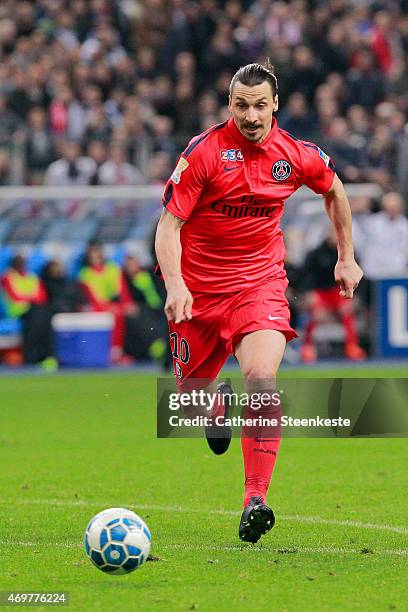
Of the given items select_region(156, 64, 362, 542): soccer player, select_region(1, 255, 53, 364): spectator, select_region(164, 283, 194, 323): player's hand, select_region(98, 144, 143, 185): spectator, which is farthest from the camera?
select_region(98, 144, 143, 185): spectator

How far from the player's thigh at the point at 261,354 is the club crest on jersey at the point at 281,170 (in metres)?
0.85

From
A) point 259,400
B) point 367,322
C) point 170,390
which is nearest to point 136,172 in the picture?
point 367,322

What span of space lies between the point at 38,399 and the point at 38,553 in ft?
28.7

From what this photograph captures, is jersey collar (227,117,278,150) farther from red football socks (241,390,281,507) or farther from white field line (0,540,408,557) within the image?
white field line (0,540,408,557)

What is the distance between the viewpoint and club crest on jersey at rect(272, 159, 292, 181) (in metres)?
7.86

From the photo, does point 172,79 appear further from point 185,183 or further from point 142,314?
point 185,183

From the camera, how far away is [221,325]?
26.5 ft


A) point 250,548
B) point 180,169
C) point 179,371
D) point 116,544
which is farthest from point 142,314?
point 116,544

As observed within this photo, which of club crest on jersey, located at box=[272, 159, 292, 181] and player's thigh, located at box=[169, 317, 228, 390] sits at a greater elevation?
club crest on jersey, located at box=[272, 159, 292, 181]

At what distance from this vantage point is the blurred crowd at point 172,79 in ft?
72.4

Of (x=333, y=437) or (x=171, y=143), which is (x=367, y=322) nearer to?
(x=171, y=143)

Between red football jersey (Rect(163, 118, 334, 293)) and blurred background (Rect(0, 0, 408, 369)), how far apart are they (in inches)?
394

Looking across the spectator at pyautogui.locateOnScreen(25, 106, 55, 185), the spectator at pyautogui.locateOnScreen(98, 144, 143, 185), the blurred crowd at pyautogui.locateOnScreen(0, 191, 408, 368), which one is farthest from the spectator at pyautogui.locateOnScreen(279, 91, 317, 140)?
the spectator at pyautogui.locateOnScreen(25, 106, 55, 185)

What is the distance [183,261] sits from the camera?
8.26 m
